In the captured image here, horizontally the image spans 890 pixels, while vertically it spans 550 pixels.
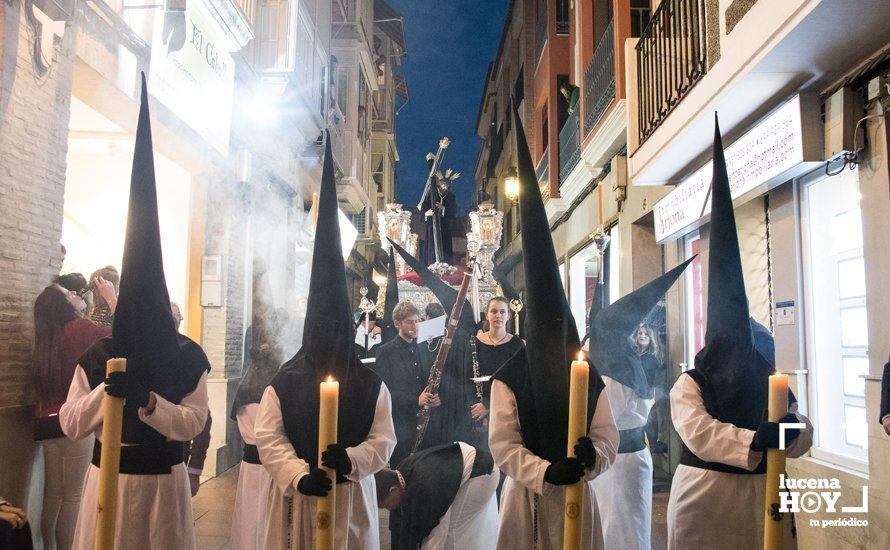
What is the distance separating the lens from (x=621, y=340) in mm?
4867

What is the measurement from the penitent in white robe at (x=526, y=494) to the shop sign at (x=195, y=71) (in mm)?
4754

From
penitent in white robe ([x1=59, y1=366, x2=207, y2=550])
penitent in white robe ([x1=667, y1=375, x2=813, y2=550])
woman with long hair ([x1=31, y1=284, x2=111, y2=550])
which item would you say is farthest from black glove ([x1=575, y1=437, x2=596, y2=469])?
woman with long hair ([x1=31, y1=284, x2=111, y2=550])

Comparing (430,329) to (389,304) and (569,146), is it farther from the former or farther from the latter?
(569,146)

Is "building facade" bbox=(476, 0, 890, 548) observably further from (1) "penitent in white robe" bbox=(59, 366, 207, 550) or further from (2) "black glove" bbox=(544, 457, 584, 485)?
(1) "penitent in white robe" bbox=(59, 366, 207, 550)

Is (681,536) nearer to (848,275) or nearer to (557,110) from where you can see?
(848,275)

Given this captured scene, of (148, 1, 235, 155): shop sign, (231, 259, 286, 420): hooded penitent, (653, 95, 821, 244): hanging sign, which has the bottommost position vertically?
(231, 259, 286, 420): hooded penitent

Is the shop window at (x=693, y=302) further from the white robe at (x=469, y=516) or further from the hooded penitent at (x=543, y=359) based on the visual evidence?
the hooded penitent at (x=543, y=359)

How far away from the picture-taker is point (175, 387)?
11.6 feet

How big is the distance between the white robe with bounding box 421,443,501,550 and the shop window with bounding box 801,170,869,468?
9.39ft

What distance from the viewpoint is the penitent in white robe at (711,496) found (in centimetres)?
341

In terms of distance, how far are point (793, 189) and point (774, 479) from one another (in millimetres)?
4307

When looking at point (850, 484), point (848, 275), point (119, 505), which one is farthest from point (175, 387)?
point (848, 275)

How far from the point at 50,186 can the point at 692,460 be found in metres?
4.87

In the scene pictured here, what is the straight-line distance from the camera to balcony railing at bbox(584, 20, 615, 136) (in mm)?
11162
